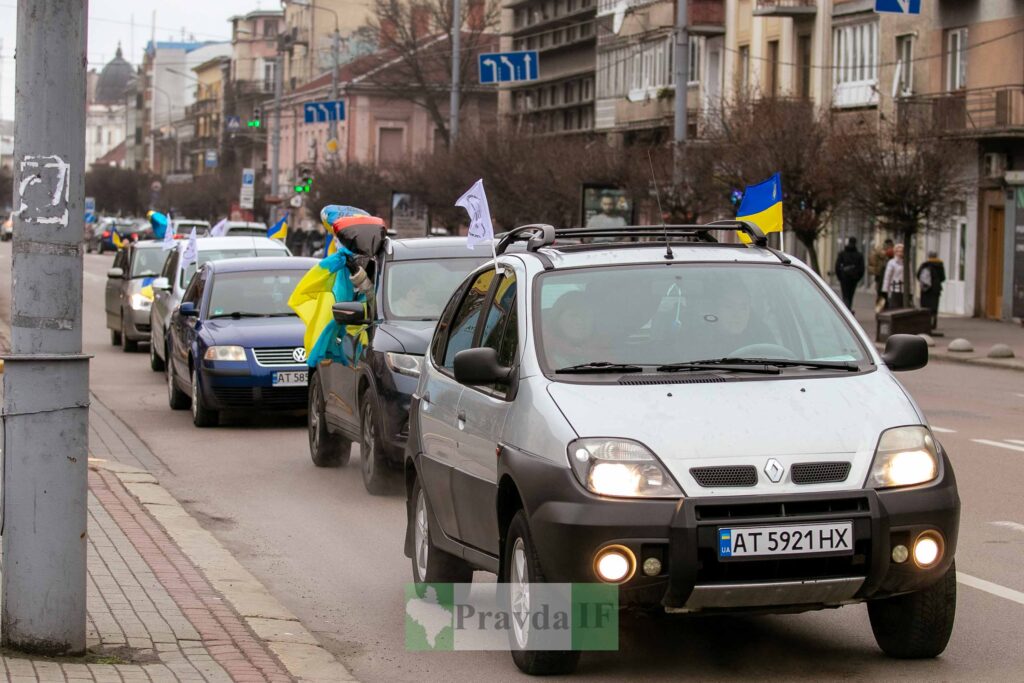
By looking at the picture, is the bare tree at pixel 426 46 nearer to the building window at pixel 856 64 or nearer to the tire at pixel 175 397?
the building window at pixel 856 64

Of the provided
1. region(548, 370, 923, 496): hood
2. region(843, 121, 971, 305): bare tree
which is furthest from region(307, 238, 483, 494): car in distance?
region(843, 121, 971, 305): bare tree

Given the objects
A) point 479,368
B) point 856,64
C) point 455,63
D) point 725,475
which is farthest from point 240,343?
point 455,63

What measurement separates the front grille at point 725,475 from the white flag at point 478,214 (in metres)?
4.57

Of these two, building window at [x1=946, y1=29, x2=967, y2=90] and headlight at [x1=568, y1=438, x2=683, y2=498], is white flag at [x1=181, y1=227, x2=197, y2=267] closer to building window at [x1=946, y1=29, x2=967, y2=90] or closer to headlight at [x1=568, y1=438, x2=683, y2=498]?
headlight at [x1=568, y1=438, x2=683, y2=498]

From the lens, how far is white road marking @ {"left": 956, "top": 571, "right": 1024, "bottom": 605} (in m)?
8.37

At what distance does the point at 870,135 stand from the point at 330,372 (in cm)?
2416

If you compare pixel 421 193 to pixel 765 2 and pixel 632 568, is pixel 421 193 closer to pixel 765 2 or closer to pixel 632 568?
pixel 765 2

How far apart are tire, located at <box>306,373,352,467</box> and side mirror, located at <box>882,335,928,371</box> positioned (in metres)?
7.28

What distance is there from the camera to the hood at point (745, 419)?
20.8 ft

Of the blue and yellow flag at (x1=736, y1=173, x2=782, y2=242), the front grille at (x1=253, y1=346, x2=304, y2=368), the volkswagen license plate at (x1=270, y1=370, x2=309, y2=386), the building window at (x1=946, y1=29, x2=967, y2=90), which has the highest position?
the building window at (x1=946, y1=29, x2=967, y2=90)

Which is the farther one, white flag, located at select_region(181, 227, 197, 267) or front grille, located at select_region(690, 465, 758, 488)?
white flag, located at select_region(181, 227, 197, 267)

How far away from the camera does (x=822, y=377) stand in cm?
694

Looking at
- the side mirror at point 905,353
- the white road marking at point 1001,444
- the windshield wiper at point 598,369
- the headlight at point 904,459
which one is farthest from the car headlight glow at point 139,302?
the headlight at point 904,459

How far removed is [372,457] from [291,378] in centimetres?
450
